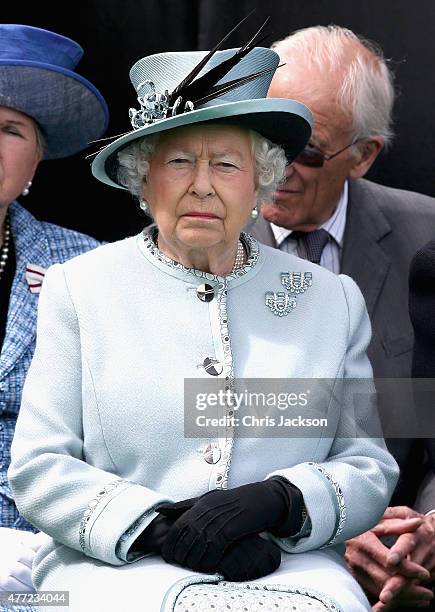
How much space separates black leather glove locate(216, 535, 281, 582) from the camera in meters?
2.71

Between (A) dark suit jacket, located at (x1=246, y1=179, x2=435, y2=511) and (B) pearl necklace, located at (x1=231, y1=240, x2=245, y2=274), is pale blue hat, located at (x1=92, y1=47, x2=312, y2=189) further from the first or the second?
(A) dark suit jacket, located at (x1=246, y1=179, x2=435, y2=511)

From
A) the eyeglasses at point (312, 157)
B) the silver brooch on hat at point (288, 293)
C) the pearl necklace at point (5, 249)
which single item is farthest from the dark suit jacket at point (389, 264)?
the silver brooch on hat at point (288, 293)

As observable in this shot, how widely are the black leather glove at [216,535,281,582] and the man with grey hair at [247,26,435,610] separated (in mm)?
1236

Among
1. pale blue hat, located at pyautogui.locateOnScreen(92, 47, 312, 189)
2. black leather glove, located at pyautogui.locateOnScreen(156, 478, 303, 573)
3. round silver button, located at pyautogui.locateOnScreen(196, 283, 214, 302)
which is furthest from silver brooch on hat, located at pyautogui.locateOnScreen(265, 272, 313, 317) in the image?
black leather glove, located at pyautogui.locateOnScreen(156, 478, 303, 573)

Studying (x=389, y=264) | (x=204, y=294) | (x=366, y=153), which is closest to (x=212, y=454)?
(x=204, y=294)

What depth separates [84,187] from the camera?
4.88 m

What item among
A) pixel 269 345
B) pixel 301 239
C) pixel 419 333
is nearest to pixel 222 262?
pixel 269 345

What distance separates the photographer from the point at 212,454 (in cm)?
293

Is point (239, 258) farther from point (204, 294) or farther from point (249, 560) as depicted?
point (249, 560)

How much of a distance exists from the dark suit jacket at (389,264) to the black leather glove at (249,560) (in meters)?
1.12

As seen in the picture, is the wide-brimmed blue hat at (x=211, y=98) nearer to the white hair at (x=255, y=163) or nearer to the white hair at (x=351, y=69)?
the white hair at (x=255, y=163)

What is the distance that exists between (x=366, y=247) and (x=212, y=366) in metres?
1.42

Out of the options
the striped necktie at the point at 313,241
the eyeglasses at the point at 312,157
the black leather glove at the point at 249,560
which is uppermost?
the eyeglasses at the point at 312,157

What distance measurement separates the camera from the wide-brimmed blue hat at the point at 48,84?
3566 mm
